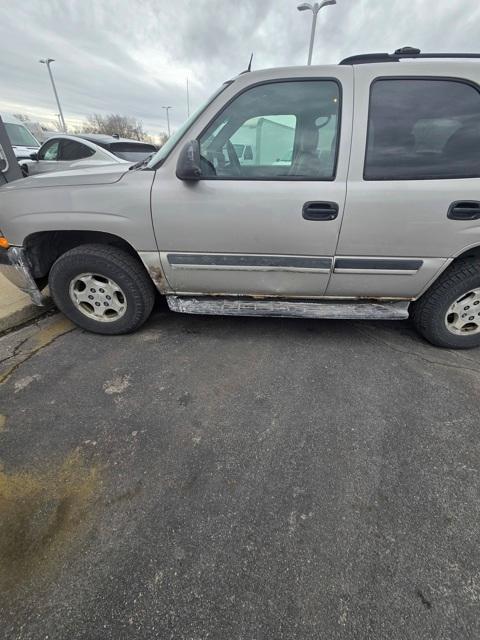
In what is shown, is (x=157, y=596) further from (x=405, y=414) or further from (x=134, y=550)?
(x=405, y=414)

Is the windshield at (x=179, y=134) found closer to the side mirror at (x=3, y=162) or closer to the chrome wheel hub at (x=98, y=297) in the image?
the chrome wheel hub at (x=98, y=297)

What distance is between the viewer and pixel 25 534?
4.59 ft

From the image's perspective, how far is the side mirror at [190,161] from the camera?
2049 mm

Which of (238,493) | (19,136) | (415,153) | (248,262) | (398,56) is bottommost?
(238,493)

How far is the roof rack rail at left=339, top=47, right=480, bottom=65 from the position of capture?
2117 mm

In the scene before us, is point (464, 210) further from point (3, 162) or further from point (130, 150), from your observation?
point (130, 150)

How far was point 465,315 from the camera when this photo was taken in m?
2.59

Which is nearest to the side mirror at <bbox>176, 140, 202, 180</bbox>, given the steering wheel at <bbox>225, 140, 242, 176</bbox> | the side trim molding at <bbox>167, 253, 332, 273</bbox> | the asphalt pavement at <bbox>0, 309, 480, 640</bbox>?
the steering wheel at <bbox>225, 140, 242, 176</bbox>

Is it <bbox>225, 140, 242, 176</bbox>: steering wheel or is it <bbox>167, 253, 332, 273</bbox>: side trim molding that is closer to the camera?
<bbox>225, 140, 242, 176</bbox>: steering wheel

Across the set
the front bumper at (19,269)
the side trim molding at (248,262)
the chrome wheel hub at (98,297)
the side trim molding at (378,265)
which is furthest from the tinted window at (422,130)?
the front bumper at (19,269)

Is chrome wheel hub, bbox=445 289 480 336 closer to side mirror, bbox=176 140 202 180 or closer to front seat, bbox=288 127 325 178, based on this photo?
front seat, bbox=288 127 325 178

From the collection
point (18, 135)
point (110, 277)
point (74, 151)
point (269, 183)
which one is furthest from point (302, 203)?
point (18, 135)

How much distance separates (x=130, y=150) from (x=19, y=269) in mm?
5352

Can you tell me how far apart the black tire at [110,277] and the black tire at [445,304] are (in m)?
2.27
